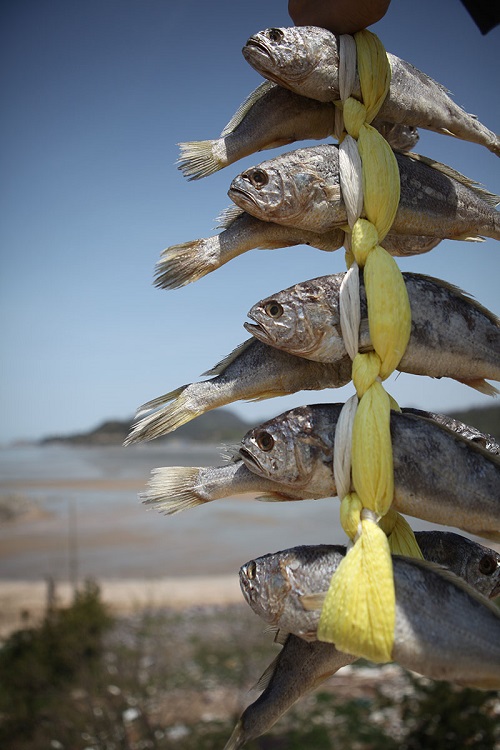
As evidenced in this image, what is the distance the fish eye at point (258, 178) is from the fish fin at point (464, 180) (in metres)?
0.36

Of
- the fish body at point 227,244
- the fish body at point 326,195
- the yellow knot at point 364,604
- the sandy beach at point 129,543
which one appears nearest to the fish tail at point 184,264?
the fish body at point 227,244

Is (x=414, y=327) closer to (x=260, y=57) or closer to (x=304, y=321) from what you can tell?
(x=304, y=321)

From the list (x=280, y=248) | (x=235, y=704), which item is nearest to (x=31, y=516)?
(x=235, y=704)

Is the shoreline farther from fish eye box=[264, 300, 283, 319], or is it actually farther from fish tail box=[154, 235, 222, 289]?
fish eye box=[264, 300, 283, 319]

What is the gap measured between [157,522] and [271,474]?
822 inches

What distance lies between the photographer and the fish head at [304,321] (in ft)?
3.46

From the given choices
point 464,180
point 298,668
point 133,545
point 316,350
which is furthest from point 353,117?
point 133,545

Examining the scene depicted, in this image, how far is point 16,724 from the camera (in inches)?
231

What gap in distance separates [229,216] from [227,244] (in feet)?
0.26

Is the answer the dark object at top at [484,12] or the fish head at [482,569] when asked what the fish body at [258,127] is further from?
the fish head at [482,569]

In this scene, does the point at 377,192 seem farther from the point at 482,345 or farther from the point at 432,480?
the point at 432,480

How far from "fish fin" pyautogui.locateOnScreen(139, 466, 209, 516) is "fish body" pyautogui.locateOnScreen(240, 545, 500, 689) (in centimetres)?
17

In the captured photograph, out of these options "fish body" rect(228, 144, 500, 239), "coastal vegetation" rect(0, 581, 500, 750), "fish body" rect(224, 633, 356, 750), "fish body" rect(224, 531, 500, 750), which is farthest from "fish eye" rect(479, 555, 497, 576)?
"coastal vegetation" rect(0, 581, 500, 750)

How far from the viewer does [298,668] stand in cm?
107
